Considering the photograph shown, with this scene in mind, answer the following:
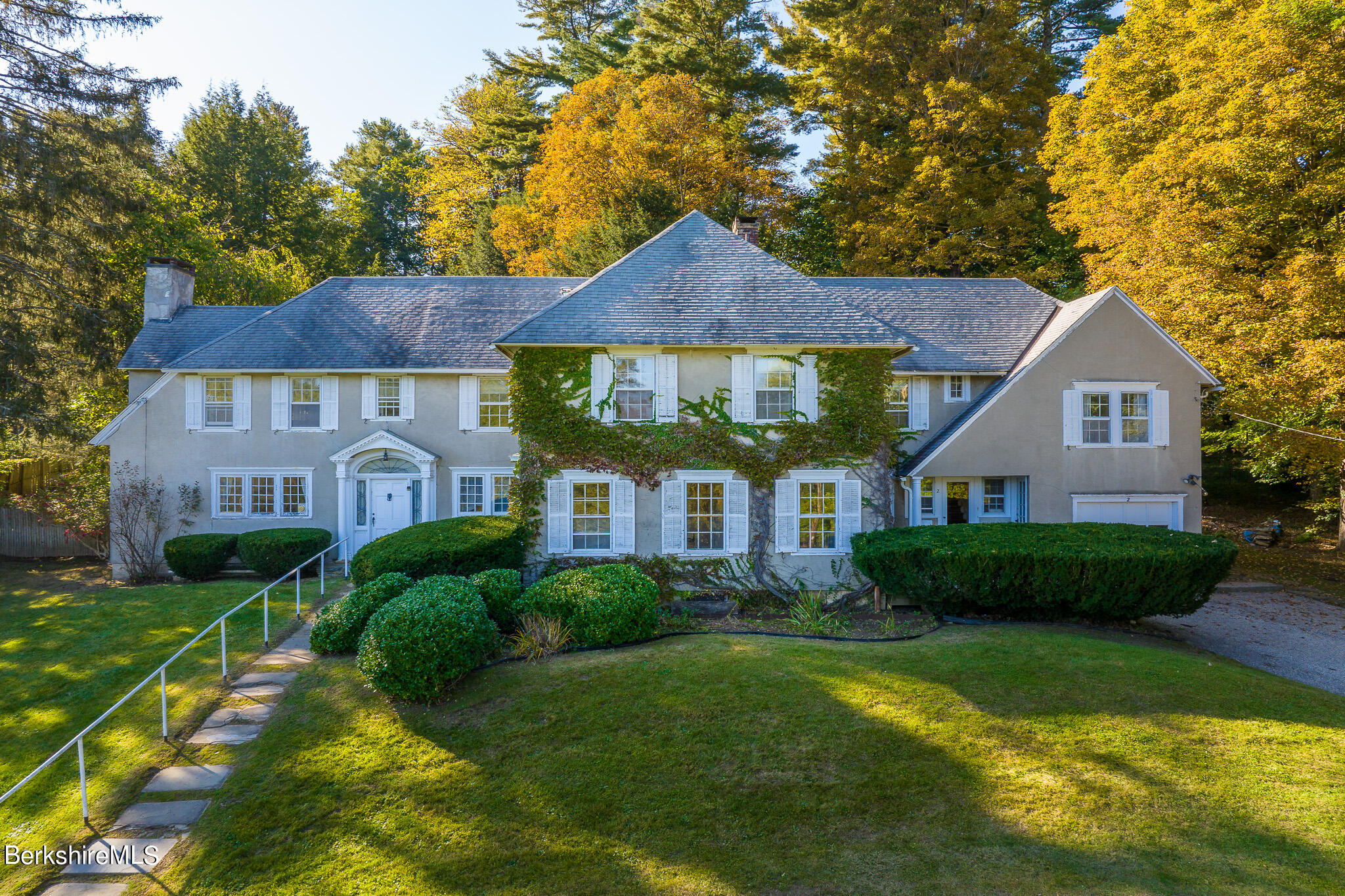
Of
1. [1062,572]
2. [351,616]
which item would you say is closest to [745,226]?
[1062,572]

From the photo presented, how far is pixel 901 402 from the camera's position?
17.5 meters

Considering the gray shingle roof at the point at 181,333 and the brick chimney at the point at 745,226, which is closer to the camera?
the gray shingle roof at the point at 181,333

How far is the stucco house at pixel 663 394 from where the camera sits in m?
13.9

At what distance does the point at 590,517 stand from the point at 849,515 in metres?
5.36

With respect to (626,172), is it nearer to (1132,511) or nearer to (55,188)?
(55,188)

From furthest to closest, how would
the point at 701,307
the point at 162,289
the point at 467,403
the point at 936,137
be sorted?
the point at 936,137
the point at 162,289
the point at 467,403
the point at 701,307

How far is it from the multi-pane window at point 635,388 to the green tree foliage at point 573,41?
23943mm

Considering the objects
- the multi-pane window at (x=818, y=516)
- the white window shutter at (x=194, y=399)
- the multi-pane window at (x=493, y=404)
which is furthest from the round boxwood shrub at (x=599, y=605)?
the white window shutter at (x=194, y=399)

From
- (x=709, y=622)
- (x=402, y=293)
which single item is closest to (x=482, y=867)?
(x=709, y=622)

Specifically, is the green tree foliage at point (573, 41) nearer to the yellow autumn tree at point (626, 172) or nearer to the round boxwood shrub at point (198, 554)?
the yellow autumn tree at point (626, 172)

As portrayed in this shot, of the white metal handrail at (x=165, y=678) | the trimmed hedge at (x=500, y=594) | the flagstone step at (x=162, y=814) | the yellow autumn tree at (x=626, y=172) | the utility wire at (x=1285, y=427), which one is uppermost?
the yellow autumn tree at (x=626, y=172)

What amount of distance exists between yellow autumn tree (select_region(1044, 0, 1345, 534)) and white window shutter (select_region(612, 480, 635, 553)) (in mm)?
13731

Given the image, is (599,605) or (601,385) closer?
(599,605)

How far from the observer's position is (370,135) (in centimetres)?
4622
